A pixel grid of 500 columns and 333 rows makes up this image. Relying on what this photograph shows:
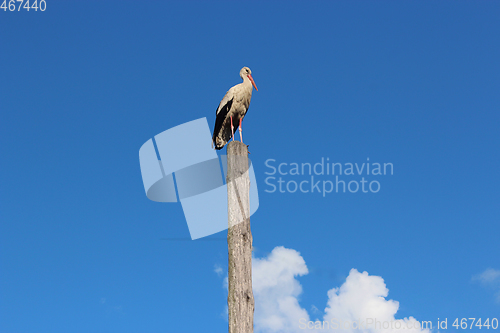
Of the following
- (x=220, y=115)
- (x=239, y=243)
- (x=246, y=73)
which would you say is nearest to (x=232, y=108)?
(x=220, y=115)

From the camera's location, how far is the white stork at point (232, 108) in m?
8.12

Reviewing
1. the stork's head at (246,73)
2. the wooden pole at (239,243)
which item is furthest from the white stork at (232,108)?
the wooden pole at (239,243)

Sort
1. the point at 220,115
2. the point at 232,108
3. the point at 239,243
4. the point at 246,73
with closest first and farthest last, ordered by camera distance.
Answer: the point at 239,243 < the point at 232,108 < the point at 220,115 < the point at 246,73

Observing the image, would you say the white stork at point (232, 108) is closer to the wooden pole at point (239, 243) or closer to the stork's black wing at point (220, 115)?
the stork's black wing at point (220, 115)

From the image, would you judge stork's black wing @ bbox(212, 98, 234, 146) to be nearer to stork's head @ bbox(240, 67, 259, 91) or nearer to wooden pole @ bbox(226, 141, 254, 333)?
stork's head @ bbox(240, 67, 259, 91)

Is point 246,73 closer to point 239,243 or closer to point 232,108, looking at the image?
point 232,108

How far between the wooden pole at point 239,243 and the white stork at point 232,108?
3.14 meters

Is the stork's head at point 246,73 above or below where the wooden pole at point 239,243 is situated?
above

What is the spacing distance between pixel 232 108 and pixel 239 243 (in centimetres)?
431

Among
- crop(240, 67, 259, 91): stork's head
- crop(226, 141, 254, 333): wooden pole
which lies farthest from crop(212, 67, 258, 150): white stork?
crop(226, 141, 254, 333): wooden pole

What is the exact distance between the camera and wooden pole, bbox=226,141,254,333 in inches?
161

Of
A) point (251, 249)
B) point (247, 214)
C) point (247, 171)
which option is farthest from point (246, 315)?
point (247, 171)

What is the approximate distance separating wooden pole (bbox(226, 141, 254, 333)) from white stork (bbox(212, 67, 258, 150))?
314cm

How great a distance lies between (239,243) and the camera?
4.41 meters
